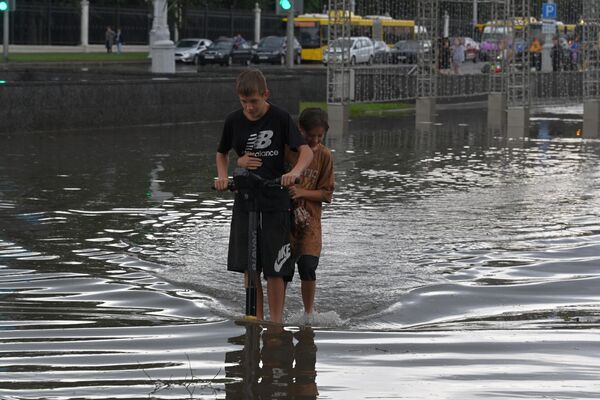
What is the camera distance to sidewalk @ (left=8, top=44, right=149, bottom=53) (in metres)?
65.3

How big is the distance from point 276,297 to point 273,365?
3.26 feet

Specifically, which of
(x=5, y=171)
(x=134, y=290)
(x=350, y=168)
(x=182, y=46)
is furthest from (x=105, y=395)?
(x=182, y=46)

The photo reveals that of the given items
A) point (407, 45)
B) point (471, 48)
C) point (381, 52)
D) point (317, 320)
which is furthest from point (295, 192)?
point (471, 48)

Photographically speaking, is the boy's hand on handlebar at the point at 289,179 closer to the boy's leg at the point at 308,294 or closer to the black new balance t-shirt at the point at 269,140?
the black new balance t-shirt at the point at 269,140

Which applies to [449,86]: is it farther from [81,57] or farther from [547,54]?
[81,57]

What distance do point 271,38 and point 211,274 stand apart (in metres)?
60.3

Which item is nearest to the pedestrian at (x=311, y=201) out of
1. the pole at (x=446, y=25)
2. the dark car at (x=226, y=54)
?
the pole at (x=446, y=25)

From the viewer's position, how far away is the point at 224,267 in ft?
33.5

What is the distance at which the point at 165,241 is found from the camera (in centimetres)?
1146

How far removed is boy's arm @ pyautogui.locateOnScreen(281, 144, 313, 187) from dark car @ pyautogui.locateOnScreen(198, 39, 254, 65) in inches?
2341

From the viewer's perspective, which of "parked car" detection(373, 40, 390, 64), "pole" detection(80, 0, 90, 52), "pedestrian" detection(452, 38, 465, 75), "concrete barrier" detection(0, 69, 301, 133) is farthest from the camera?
"pole" detection(80, 0, 90, 52)

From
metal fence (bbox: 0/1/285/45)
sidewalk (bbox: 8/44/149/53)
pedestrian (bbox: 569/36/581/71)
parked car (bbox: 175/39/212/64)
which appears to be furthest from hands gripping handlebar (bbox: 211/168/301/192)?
parked car (bbox: 175/39/212/64)

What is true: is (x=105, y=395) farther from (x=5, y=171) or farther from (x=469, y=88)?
(x=469, y=88)

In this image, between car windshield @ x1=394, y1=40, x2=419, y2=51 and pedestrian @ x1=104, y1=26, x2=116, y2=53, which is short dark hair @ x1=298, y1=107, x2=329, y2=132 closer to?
car windshield @ x1=394, y1=40, x2=419, y2=51
